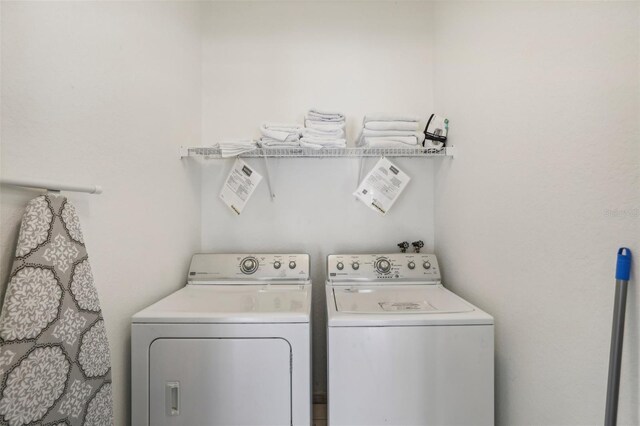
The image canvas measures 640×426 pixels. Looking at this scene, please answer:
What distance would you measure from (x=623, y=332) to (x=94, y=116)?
1.64 metres

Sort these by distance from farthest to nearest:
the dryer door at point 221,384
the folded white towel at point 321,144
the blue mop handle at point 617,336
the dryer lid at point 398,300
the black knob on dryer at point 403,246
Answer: the black knob on dryer at point 403,246
the folded white towel at point 321,144
the dryer lid at point 398,300
the dryer door at point 221,384
the blue mop handle at point 617,336

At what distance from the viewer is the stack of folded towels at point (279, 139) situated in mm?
1572

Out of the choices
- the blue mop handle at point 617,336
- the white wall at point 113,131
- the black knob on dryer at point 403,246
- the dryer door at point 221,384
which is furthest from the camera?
the black knob on dryer at point 403,246

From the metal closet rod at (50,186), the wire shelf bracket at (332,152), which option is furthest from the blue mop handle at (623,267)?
the metal closet rod at (50,186)

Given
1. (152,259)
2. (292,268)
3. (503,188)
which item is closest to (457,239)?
(503,188)

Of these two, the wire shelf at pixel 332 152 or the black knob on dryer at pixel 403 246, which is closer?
the wire shelf at pixel 332 152

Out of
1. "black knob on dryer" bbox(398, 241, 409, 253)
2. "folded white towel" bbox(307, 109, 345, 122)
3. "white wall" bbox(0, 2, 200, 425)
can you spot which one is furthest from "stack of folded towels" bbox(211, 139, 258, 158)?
"black knob on dryer" bbox(398, 241, 409, 253)

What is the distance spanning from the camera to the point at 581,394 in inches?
31.4

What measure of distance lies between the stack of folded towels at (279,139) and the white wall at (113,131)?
49 cm

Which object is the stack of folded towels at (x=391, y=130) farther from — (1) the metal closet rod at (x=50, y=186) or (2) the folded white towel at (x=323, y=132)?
(1) the metal closet rod at (x=50, y=186)

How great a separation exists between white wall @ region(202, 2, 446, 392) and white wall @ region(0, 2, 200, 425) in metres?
0.25

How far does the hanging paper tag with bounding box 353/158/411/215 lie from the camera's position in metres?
1.83

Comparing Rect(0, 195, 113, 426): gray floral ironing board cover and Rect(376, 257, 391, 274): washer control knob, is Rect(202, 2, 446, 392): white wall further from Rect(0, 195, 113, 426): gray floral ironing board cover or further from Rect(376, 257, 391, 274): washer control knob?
Rect(0, 195, 113, 426): gray floral ironing board cover

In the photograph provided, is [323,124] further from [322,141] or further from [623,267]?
[623,267]
